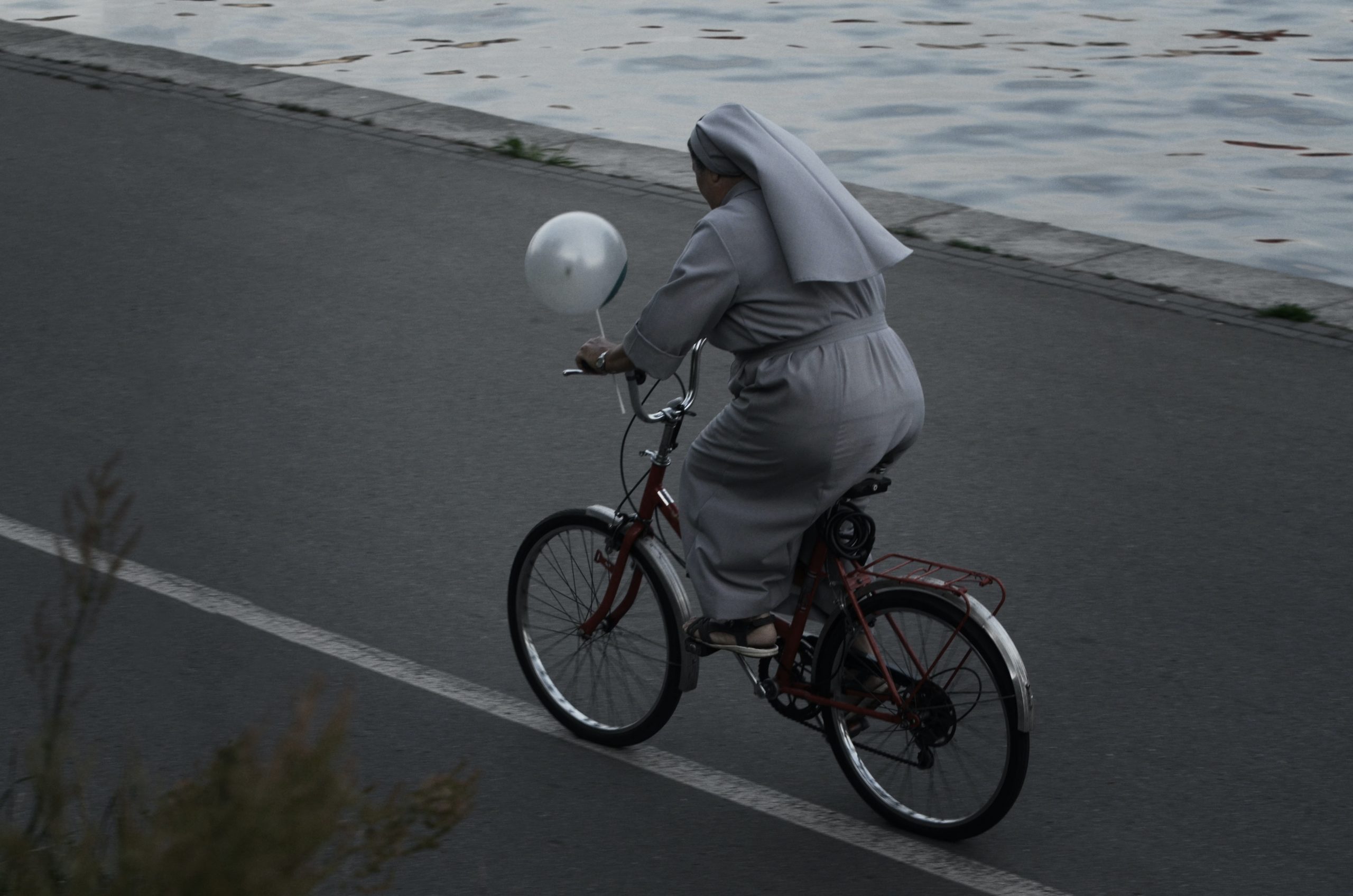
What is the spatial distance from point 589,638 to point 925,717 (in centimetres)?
116

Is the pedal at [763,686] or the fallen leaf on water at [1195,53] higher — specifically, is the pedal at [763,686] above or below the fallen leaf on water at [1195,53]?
above

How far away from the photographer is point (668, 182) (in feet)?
34.2

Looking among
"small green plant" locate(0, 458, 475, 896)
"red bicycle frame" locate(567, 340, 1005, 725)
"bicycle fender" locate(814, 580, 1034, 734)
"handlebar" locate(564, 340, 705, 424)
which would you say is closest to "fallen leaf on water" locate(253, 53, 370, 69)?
"red bicycle frame" locate(567, 340, 1005, 725)

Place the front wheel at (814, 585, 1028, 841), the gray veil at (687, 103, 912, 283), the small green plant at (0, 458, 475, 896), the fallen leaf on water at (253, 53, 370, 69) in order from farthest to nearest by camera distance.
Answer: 1. the fallen leaf on water at (253, 53, 370, 69)
2. the front wheel at (814, 585, 1028, 841)
3. the gray veil at (687, 103, 912, 283)
4. the small green plant at (0, 458, 475, 896)

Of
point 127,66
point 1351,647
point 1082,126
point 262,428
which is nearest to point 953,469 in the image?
point 1351,647

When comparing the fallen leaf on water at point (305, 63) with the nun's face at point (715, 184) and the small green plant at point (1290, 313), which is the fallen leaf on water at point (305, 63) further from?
the nun's face at point (715, 184)

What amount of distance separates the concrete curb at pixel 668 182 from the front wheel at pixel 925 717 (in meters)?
4.36

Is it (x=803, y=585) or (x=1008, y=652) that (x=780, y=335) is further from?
(x=1008, y=652)

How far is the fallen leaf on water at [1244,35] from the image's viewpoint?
16094mm

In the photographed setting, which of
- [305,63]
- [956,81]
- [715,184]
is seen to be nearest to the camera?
[715,184]

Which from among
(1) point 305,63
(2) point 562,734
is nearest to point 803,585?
(2) point 562,734

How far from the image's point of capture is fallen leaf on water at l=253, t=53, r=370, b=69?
45.4ft

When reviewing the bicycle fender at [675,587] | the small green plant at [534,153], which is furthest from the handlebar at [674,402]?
the small green plant at [534,153]

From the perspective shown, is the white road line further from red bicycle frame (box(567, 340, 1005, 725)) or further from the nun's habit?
the nun's habit
